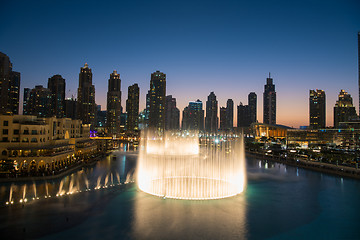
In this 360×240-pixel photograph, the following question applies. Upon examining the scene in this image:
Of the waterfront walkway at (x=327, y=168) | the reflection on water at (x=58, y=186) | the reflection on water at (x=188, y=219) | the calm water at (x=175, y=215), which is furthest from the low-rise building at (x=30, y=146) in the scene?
the waterfront walkway at (x=327, y=168)

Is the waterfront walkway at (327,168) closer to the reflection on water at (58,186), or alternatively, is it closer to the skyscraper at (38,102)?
the reflection on water at (58,186)

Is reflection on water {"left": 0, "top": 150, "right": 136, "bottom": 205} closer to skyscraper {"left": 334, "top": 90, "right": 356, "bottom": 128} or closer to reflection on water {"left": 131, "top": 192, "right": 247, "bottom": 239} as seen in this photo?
reflection on water {"left": 131, "top": 192, "right": 247, "bottom": 239}

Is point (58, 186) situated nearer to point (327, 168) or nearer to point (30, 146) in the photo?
point (30, 146)

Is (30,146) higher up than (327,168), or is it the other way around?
(30,146)

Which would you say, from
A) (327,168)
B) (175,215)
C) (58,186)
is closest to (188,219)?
(175,215)

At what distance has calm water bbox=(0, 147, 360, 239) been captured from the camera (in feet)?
61.8

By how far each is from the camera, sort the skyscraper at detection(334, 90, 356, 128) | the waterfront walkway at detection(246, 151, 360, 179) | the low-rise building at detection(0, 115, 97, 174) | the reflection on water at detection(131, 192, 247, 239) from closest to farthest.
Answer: the reflection on water at detection(131, 192, 247, 239)
the low-rise building at detection(0, 115, 97, 174)
the waterfront walkway at detection(246, 151, 360, 179)
the skyscraper at detection(334, 90, 356, 128)

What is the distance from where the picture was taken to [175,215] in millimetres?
21969

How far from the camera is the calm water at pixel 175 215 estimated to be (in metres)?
18.8

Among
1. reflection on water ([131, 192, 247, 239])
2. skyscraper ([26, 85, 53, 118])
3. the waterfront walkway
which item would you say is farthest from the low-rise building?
skyscraper ([26, 85, 53, 118])

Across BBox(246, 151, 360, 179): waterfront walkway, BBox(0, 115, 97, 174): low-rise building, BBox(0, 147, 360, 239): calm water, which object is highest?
BBox(0, 115, 97, 174): low-rise building

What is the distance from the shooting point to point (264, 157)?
75.1 metres

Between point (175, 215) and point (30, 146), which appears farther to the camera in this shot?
Answer: point (30, 146)

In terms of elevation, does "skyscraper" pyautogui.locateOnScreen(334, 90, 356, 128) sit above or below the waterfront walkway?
above
